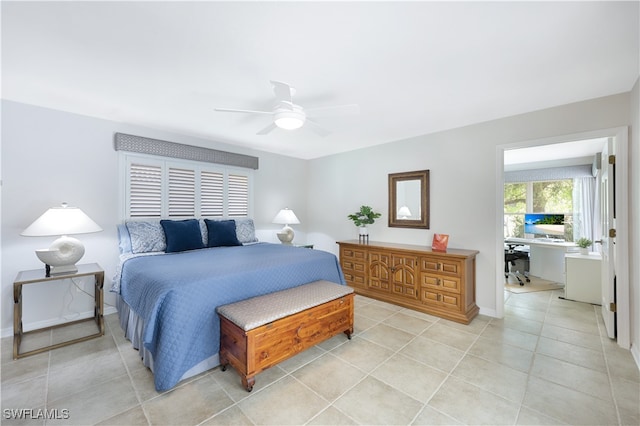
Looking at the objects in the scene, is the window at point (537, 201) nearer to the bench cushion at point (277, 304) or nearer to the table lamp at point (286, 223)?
the table lamp at point (286, 223)

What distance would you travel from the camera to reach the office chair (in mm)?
4906

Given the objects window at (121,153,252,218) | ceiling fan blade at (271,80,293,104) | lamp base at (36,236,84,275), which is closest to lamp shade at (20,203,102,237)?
lamp base at (36,236,84,275)

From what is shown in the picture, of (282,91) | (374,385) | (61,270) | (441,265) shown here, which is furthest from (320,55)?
(61,270)

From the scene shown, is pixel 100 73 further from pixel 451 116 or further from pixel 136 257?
pixel 451 116

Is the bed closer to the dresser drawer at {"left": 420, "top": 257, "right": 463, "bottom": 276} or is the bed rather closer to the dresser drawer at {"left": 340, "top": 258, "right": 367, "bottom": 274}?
the dresser drawer at {"left": 340, "top": 258, "right": 367, "bottom": 274}

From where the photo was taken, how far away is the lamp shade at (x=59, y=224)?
249 cm

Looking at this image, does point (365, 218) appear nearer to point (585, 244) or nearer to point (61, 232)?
point (585, 244)

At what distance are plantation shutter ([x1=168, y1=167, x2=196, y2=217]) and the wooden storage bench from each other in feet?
7.58

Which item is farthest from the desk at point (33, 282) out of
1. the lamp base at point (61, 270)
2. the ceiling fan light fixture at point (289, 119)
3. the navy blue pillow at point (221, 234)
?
the ceiling fan light fixture at point (289, 119)

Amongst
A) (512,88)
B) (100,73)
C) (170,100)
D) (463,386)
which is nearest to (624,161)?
(512,88)

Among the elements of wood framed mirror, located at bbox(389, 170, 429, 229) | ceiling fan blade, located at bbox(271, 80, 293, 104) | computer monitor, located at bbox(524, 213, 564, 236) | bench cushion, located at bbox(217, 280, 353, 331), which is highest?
ceiling fan blade, located at bbox(271, 80, 293, 104)

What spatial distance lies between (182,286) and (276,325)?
77 centimetres

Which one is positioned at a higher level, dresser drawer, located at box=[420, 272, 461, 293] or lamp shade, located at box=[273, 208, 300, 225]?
lamp shade, located at box=[273, 208, 300, 225]

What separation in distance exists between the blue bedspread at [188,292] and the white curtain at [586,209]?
6.10 meters
